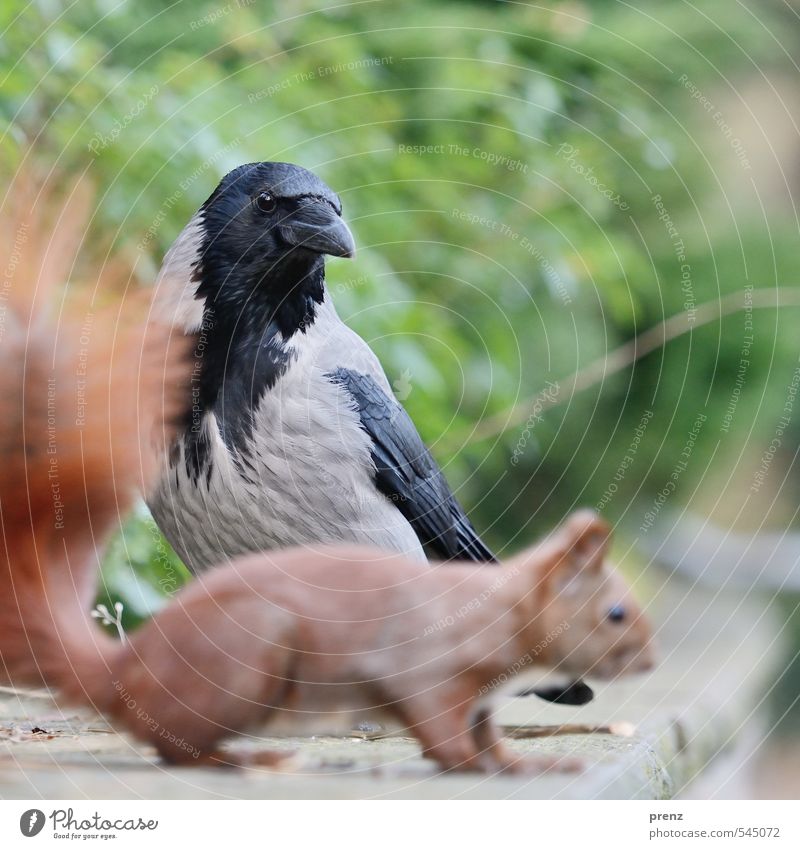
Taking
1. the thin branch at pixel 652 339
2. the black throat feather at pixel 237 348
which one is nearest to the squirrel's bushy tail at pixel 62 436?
the black throat feather at pixel 237 348

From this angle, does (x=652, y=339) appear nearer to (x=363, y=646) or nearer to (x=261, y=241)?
(x=261, y=241)

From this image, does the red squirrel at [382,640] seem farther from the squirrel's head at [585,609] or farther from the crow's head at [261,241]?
the crow's head at [261,241]

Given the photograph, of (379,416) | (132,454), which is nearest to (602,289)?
(379,416)

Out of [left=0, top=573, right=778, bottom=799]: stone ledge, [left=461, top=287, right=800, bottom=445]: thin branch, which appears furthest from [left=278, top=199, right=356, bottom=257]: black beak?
[left=461, top=287, right=800, bottom=445]: thin branch

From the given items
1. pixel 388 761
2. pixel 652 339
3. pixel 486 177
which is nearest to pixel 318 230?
pixel 388 761

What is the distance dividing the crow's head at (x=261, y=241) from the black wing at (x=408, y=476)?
2.6 inches

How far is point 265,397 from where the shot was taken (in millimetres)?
656

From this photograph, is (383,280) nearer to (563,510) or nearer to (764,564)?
(563,510)

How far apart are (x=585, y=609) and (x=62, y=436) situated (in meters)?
0.30

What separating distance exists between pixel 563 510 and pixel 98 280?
2.32 feet

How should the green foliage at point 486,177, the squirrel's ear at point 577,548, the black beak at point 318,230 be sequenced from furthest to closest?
the green foliage at point 486,177 < the black beak at point 318,230 < the squirrel's ear at point 577,548

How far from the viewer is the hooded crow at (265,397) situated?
651 millimetres
